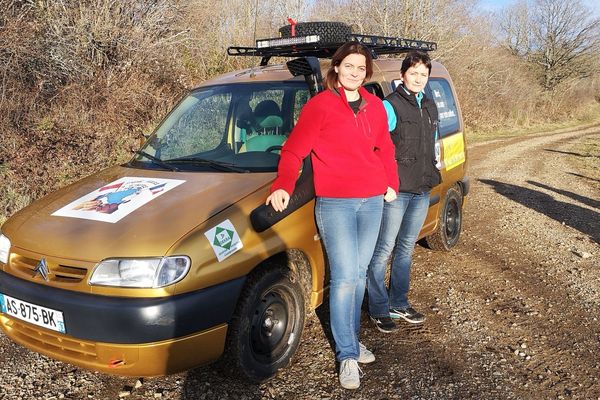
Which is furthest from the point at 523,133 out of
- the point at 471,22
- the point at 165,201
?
the point at 165,201

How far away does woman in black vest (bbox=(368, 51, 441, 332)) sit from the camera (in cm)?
340

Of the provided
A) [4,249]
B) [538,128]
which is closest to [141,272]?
[4,249]

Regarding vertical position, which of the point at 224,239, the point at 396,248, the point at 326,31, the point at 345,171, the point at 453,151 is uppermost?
the point at 326,31

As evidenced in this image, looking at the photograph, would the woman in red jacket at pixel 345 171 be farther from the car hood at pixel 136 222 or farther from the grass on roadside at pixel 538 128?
the grass on roadside at pixel 538 128

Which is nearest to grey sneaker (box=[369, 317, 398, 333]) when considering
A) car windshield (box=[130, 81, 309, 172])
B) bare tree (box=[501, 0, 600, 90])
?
car windshield (box=[130, 81, 309, 172])

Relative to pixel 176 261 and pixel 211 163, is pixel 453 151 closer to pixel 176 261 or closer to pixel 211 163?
pixel 211 163

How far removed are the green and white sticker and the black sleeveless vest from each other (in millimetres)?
1310

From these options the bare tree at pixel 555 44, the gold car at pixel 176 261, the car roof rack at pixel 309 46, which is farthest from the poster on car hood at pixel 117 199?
the bare tree at pixel 555 44

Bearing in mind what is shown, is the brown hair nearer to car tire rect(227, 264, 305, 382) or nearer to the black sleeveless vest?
the black sleeveless vest

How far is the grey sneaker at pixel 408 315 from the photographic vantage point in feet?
12.8

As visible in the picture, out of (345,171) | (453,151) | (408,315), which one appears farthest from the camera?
(453,151)

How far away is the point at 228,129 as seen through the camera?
3980mm

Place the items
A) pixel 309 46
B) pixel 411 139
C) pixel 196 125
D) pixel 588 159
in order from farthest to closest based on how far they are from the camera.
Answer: pixel 588 159
pixel 309 46
pixel 196 125
pixel 411 139

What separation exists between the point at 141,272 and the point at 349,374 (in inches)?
56.0
